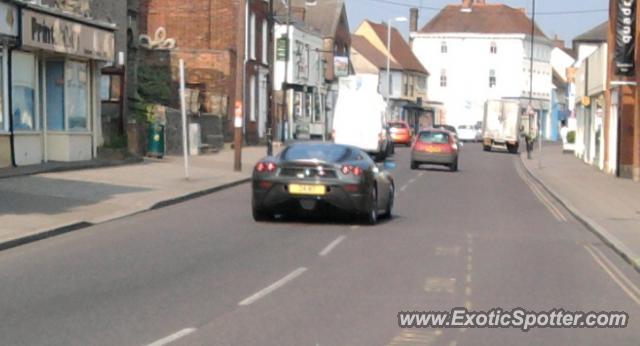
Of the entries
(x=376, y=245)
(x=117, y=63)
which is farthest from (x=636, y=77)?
(x=376, y=245)

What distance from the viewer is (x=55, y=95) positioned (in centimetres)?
2988

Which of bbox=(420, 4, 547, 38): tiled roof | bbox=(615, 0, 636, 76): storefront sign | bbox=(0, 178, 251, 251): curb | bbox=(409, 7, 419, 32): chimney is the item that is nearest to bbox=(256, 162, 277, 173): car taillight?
bbox=(0, 178, 251, 251): curb

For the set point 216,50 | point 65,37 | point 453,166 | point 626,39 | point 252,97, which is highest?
point 216,50

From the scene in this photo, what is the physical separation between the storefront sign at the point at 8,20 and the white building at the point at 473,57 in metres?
92.6

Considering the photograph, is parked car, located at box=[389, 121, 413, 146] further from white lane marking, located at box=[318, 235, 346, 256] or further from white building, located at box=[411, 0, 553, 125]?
white lane marking, located at box=[318, 235, 346, 256]

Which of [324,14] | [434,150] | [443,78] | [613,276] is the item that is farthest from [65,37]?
[443,78]

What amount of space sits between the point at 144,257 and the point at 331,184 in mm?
4689

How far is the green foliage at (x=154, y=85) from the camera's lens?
1867 inches

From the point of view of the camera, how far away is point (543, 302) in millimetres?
11320

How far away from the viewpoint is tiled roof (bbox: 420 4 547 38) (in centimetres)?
11550

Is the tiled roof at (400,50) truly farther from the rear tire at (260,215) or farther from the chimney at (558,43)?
the rear tire at (260,215)

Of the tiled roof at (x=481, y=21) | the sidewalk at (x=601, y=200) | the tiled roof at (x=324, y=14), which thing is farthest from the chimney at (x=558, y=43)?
the sidewalk at (x=601, y=200)

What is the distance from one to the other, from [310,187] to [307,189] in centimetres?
6

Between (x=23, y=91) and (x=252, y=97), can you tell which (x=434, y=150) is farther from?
(x=23, y=91)
